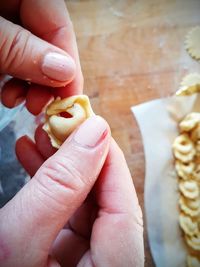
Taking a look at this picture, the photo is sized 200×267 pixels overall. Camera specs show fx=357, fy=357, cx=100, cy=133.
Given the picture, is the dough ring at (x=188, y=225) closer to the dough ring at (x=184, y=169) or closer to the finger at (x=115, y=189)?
the dough ring at (x=184, y=169)

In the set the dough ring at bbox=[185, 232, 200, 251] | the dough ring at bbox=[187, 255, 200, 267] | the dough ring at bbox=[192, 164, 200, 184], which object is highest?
the dough ring at bbox=[192, 164, 200, 184]

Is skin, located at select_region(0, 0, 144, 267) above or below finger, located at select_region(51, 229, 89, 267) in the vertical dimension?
above

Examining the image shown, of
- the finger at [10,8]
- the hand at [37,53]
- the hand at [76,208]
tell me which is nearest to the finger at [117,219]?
the hand at [76,208]

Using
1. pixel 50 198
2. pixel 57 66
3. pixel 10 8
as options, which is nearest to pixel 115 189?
pixel 50 198

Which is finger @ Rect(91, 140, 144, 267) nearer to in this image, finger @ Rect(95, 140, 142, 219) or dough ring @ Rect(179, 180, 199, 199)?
finger @ Rect(95, 140, 142, 219)

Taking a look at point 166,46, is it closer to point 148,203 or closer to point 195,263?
point 148,203

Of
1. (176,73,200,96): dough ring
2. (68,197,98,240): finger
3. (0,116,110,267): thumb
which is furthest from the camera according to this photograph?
(176,73,200,96): dough ring

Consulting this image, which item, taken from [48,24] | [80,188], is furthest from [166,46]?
[80,188]

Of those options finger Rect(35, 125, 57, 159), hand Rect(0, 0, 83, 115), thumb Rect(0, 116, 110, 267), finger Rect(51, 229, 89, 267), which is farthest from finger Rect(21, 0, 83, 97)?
finger Rect(51, 229, 89, 267)
